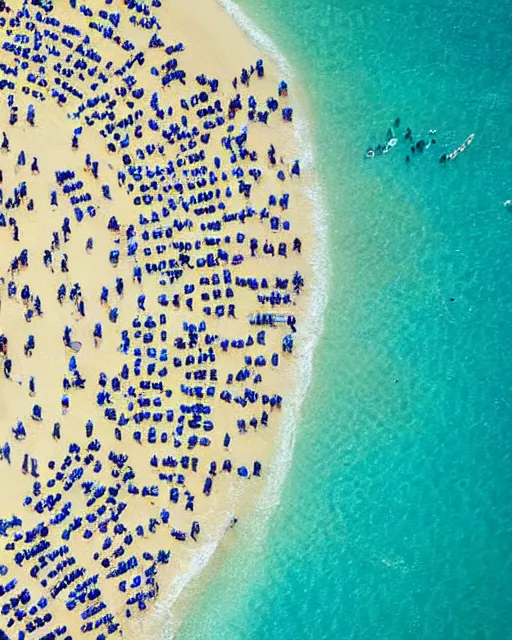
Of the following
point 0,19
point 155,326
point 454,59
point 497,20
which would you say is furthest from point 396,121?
point 0,19

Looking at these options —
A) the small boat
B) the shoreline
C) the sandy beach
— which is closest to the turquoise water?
the small boat

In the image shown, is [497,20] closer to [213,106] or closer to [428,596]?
[213,106]

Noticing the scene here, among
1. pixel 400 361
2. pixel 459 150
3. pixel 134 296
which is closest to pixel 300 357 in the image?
pixel 400 361

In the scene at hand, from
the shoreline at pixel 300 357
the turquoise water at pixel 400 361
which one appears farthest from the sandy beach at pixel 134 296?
the turquoise water at pixel 400 361

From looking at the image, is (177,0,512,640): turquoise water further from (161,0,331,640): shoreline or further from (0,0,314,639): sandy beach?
(0,0,314,639): sandy beach

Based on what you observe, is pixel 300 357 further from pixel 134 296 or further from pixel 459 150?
pixel 459 150

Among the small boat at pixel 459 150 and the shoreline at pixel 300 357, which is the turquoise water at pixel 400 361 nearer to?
the small boat at pixel 459 150
